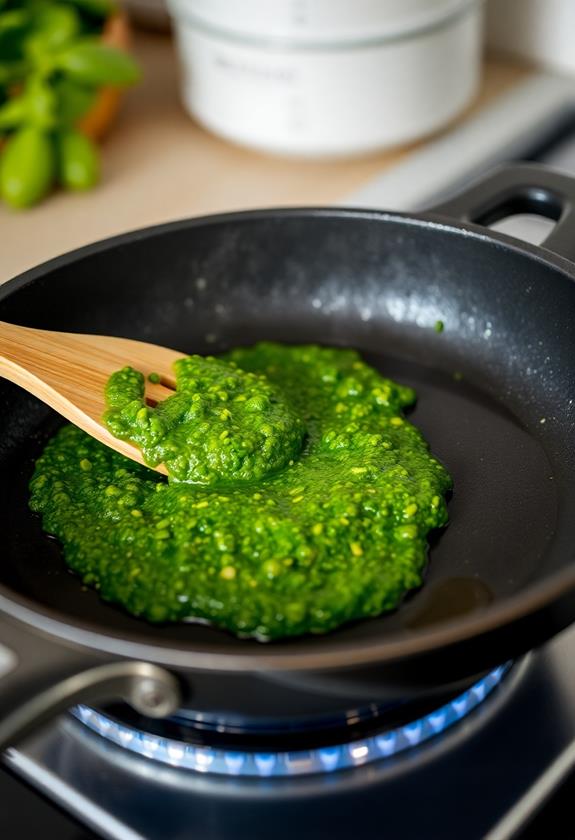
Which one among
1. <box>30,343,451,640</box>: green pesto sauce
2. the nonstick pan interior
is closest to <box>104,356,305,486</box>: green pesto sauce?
<box>30,343,451,640</box>: green pesto sauce

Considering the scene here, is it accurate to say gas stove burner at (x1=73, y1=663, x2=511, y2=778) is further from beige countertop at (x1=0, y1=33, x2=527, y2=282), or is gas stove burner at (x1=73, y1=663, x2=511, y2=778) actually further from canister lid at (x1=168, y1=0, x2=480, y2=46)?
canister lid at (x1=168, y1=0, x2=480, y2=46)

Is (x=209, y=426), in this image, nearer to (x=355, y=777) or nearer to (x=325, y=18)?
(x=355, y=777)

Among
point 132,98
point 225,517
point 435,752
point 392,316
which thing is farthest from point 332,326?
point 132,98

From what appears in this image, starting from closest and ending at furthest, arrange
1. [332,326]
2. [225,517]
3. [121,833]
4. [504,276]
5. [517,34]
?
1. [121,833]
2. [225,517]
3. [504,276]
4. [332,326]
5. [517,34]

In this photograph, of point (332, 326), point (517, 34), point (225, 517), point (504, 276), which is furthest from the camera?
point (517, 34)

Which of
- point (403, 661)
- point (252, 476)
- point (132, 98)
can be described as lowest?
point (132, 98)

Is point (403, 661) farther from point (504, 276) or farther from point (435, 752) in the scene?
point (504, 276)

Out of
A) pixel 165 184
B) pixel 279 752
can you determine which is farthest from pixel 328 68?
pixel 279 752
